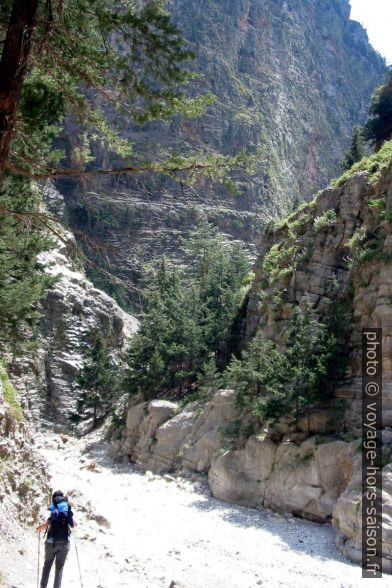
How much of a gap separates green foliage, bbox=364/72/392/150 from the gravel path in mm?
25923

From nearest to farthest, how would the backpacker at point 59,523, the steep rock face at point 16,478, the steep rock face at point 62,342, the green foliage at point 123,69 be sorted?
the green foliage at point 123,69, the backpacker at point 59,523, the steep rock face at point 16,478, the steep rock face at point 62,342

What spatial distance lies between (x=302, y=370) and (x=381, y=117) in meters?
22.5

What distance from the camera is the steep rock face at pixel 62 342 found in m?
38.6

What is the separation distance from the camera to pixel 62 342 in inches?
1721

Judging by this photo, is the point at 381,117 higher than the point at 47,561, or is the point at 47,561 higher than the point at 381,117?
the point at 381,117

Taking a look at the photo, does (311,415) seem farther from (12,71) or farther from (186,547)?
(12,71)

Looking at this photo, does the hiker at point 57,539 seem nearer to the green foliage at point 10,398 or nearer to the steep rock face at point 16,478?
the steep rock face at point 16,478

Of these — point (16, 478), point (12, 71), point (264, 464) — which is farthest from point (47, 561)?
point (264, 464)

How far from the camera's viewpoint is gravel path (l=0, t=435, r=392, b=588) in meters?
10.4

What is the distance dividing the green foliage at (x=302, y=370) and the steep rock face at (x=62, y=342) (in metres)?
20.8

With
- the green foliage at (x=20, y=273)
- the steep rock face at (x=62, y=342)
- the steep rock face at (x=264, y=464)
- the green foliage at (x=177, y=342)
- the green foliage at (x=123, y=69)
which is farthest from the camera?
the steep rock face at (x=62, y=342)

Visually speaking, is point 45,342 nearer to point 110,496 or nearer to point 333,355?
point 110,496

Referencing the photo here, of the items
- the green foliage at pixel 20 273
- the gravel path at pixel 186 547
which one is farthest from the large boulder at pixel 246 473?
the green foliage at pixel 20 273

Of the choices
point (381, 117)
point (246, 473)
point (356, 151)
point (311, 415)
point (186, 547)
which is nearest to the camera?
point (186, 547)
